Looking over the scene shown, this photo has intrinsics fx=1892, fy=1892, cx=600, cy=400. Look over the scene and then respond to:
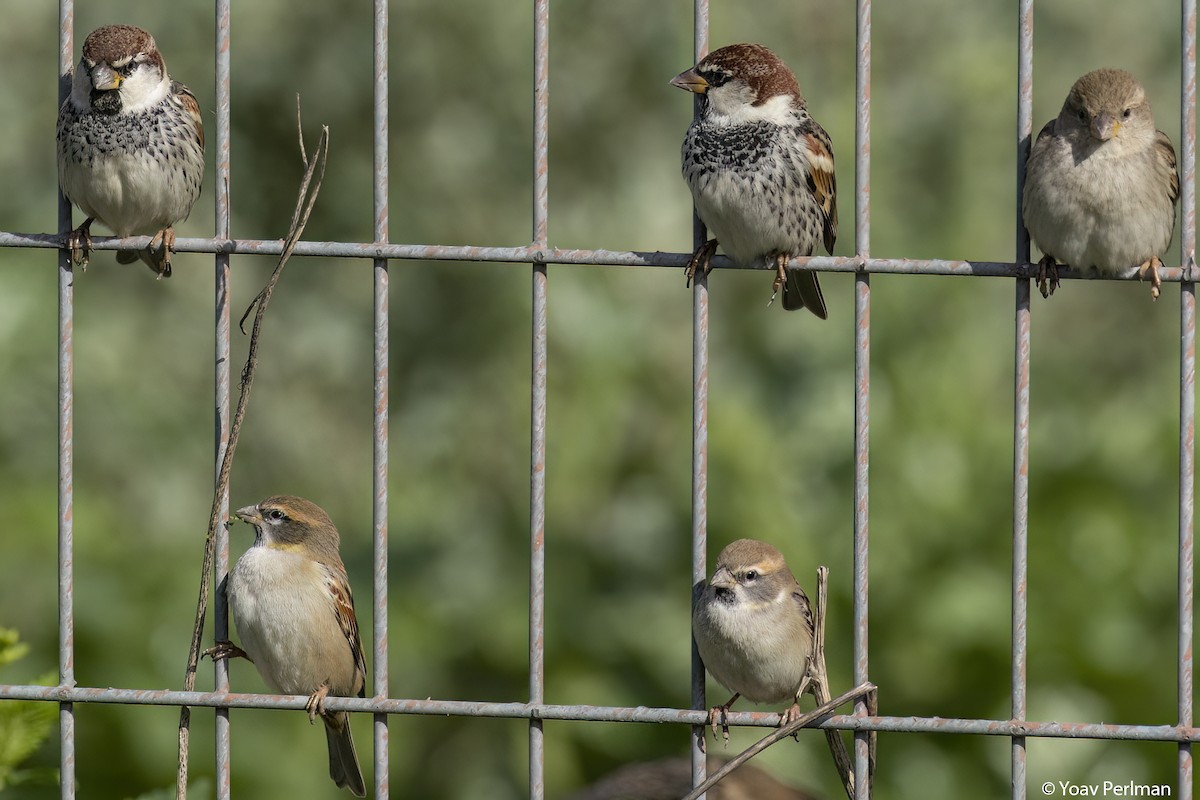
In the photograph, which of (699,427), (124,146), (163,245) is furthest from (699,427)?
(124,146)

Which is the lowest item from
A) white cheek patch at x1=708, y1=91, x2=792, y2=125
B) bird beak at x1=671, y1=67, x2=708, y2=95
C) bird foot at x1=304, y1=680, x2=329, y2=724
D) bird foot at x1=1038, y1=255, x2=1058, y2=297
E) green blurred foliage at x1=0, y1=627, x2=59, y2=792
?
green blurred foliage at x1=0, y1=627, x2=59, y2=792

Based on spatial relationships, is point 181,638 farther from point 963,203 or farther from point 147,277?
point 963,203

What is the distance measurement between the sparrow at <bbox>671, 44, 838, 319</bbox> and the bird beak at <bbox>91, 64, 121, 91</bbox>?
1282 millimetres

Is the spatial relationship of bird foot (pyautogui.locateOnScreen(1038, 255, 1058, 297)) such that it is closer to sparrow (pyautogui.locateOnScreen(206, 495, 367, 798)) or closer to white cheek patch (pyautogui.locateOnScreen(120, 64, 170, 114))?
sparrow (pyautogui.locateOnScreen(206, 495, 367, 798))

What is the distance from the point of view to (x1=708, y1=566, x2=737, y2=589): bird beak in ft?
13.6

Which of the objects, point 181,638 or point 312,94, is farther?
point 312,94

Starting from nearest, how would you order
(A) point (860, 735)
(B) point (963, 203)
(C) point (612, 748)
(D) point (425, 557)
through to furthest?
(A) point (860, 735), (C) point (612, 748), (D) point (425, 557), (B) point (963, 203)

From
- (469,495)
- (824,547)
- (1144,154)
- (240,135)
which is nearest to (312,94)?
(240,135)

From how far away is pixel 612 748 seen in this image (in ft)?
19.7

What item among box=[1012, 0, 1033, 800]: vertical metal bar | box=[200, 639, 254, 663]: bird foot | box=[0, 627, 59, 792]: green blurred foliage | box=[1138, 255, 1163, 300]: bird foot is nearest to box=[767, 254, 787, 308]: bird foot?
box=[1012, 0, 1033, 800]: vertical metal bar

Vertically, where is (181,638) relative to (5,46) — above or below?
below

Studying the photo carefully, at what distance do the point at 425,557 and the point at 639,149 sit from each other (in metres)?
1.83

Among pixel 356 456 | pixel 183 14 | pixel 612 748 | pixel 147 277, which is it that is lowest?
pixel 612 748

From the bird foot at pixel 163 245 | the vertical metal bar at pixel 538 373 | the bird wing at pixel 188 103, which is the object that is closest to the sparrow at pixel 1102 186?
the vertical metal bar at pixel 538 373
